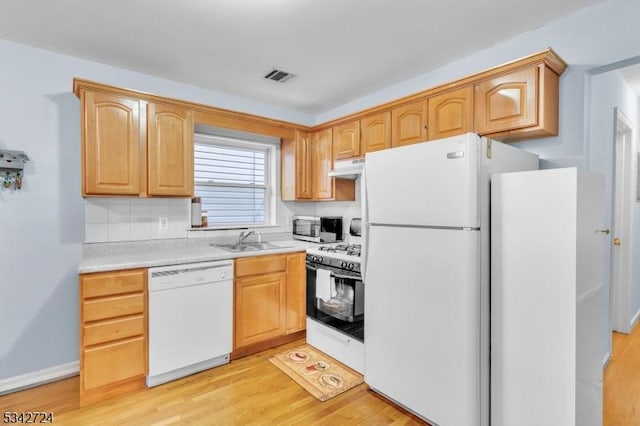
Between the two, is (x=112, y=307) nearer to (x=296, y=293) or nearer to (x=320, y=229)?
(x=296, y=293)

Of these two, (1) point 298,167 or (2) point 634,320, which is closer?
(2) point 634,320

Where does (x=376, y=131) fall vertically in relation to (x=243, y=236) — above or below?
above

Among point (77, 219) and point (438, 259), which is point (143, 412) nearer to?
point (77, 219)

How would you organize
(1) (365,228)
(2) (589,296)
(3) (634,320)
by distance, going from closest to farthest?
(2) (589,296), (1) (365,228), (3) (634,320)

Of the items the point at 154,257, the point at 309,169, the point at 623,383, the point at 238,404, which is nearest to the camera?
the point at 238,404

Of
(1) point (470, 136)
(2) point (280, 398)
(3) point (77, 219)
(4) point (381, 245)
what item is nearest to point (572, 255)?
(1) point (470, 136)

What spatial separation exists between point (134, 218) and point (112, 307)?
945 millimetres

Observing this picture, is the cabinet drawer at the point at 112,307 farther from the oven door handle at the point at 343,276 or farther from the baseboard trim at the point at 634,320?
the baseboard trim at the point at 634,320

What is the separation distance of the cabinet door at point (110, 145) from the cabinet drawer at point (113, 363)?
3.72 feet

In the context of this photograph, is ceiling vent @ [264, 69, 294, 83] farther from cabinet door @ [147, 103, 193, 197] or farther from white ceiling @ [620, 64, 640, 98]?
white ceiling @ [620, 64, 640, 98]

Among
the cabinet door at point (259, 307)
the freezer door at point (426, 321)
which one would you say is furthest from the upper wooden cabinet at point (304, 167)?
the freezer door at point (426, 321)

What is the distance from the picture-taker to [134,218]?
2.91 m

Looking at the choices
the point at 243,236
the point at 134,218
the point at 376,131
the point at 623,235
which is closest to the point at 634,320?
the point at 623,235

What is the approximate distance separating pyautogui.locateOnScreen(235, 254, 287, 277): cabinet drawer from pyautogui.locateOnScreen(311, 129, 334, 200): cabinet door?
913mm
